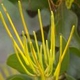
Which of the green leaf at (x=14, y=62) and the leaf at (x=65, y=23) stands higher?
the leaf at (x=65, y=23)

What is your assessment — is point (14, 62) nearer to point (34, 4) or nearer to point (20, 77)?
point (20, 77)

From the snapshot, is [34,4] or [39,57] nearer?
[39,57]

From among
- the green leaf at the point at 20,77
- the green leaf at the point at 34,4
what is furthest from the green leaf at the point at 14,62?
the green leaf at the point at 34,4

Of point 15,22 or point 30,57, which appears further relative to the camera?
point 15,22

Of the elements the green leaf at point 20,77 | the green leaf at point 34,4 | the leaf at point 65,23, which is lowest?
the green leaf at point 20,77

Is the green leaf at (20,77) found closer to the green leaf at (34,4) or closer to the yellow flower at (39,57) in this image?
the yellow flower at (39,57)

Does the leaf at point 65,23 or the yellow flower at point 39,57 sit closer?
the yellow flower at point 39,57

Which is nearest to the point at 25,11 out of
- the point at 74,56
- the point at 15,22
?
the point at 15,22

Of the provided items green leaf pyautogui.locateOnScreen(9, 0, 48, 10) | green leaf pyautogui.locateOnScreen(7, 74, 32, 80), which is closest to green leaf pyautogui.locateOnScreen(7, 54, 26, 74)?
green leaf pyautogui.locateOnScreen(7, 74, 32, 80)

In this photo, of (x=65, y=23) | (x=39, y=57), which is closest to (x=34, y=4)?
(x=65, y=23)

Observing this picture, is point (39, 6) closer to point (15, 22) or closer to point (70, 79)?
point (15, 22)

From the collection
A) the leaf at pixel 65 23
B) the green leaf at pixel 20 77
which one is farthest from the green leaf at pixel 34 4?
the green leaf at pixel 20 77
